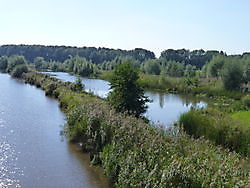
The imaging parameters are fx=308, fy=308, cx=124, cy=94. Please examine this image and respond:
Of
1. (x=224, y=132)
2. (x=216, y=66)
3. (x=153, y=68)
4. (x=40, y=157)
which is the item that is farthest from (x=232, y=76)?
(x=40, y=157)

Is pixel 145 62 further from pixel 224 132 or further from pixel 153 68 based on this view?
pixel 224 132

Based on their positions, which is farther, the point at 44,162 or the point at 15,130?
the point at 15,130

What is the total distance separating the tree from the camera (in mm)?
16703

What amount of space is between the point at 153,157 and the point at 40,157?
6.92m

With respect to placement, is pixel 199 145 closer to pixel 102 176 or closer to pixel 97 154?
pixel 102 176

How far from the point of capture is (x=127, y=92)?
16781 millimetres

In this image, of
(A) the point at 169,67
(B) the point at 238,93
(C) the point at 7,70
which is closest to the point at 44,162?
(B) the point at 238,93

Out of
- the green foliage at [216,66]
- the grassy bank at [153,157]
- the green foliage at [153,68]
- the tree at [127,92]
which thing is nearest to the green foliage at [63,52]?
the green foliage at [153,68]

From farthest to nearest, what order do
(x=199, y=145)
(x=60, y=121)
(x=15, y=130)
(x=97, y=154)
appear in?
1. (x=60, y=121)
2. (x=15, y=130)
3. (x=97, y=154)
4. (x=199, y=145)

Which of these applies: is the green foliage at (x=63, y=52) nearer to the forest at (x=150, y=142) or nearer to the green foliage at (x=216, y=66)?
the green foliage at (x=216, y=66)

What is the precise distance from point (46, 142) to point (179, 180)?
10283 millimetres

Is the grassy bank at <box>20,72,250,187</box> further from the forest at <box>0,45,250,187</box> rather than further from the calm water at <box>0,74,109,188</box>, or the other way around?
the calm water at <box>0,74,109,188</box>

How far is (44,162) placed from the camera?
13289mm

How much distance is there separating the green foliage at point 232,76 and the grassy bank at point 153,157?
32.2 m
